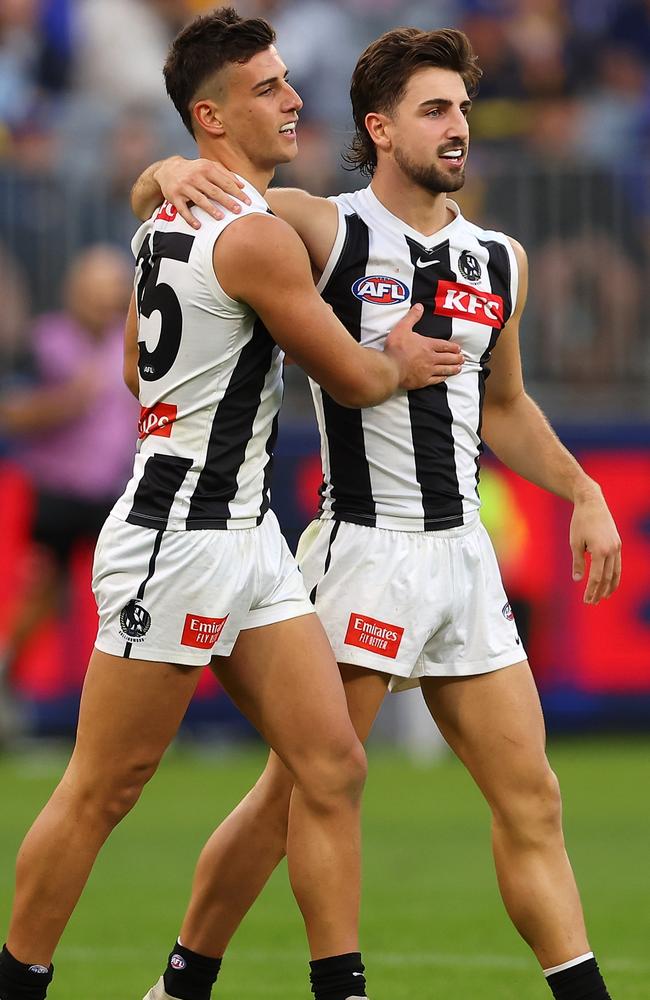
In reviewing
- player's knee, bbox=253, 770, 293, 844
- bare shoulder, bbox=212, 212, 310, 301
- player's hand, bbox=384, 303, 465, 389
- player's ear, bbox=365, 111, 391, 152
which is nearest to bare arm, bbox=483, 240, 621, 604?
player's hand, bbox=384, 303, 465, 389

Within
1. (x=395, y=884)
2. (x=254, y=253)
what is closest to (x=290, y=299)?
(x=254, y=253)

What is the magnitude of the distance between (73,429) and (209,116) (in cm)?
628

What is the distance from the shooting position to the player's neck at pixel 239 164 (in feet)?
16.2

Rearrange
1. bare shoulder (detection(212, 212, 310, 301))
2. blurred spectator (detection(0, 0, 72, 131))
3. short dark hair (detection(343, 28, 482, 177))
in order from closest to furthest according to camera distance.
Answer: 1. bare shoulder (detection(212, 212, 310, 301))
2. short dark hair (detection(343, 28, 482, 177))
3. blurred spectator (detection(0, 0, 72, 131))

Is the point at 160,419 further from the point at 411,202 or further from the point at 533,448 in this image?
the point at 533,448

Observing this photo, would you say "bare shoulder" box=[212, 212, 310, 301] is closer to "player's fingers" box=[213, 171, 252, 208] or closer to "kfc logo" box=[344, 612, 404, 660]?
"player's fingers" box=[213, 171, 252, 208]

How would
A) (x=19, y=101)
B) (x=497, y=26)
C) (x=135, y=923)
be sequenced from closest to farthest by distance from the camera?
(x=135, y=923) < (x=19, y=101) < (x=497, y=26)

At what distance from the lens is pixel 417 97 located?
5070 mm

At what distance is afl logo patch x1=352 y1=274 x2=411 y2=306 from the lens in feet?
16.8

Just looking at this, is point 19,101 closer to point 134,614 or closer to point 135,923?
point 135,923

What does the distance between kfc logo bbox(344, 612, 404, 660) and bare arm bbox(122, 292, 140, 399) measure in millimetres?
875

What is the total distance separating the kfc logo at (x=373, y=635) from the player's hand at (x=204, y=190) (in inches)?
45.2

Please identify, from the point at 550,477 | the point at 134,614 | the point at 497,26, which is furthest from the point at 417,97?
the point at 497,26

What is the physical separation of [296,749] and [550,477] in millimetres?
1181
